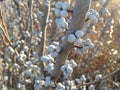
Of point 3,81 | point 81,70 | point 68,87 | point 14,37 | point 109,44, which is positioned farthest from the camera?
point 109,44

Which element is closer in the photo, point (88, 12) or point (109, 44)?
point (88, 12)

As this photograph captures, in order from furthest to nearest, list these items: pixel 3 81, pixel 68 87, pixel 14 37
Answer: pixel 14 37 < pixel 3 81 < pixel 68 87

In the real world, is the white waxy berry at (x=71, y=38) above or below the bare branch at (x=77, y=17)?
below

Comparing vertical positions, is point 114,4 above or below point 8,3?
below

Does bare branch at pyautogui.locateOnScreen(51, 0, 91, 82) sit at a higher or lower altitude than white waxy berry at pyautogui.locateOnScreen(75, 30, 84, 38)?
higher

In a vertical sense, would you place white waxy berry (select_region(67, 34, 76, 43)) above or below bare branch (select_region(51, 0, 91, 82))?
below

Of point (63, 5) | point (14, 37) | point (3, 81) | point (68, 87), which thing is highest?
point (14, 37)

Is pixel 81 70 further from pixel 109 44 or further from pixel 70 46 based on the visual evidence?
pixel 70 46

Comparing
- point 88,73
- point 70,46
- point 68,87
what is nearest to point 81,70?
point 88,73

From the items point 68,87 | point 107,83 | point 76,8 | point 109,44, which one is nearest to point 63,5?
point 76,8
